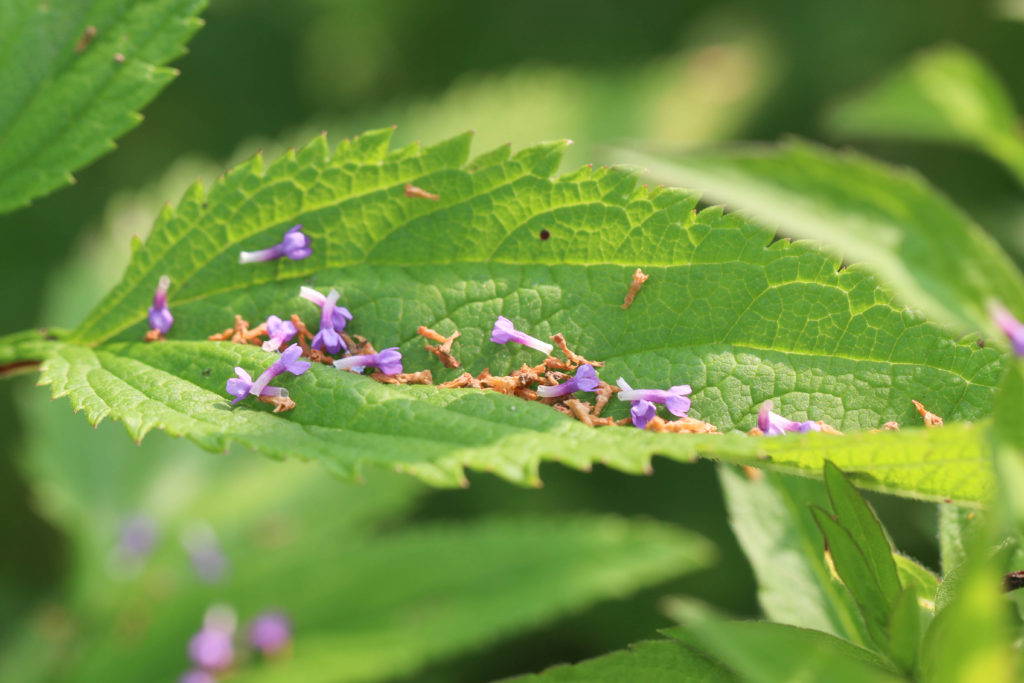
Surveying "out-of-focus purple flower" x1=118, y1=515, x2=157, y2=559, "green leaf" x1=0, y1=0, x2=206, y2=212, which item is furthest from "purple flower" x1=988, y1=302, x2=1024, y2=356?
"out-of-focus purple flower" x1=118, y1=515, x2=157, y2=559

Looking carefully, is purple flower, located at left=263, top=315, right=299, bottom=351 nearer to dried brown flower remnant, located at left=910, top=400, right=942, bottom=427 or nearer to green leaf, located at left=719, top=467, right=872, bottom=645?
green leaf, located at left=719, top=467, right=872, bottom=645

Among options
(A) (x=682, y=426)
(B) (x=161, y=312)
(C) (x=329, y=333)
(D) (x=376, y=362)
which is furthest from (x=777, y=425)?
(B) (x=161, y=312)

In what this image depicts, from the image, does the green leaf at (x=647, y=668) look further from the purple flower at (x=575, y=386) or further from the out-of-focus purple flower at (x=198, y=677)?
the out-of-focus purple flower at (x=198, y=677)

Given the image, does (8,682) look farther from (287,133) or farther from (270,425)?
(287,133)

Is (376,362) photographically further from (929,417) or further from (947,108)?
(947,108)

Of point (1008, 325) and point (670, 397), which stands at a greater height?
point (1008, 325)

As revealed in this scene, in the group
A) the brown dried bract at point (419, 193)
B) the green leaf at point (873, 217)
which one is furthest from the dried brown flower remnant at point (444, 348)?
the green leaf at point (873, 217)

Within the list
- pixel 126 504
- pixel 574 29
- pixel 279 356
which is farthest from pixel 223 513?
pixel 574 29
